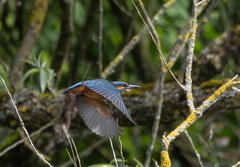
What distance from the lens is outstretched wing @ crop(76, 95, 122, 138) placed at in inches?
128

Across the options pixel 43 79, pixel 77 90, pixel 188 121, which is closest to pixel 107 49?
pixel 43 79

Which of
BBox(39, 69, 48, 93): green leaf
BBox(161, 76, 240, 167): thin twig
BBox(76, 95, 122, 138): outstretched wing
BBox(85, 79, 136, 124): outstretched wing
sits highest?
BBox(161, 76, 240, 167): thin twig

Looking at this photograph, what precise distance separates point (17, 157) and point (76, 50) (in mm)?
1253

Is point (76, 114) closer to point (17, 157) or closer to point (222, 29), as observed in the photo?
point (17, 157)

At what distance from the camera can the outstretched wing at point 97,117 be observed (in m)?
3.24

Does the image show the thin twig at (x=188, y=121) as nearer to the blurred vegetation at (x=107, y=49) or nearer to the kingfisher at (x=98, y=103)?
the kingfisher at (x=98, y=103)

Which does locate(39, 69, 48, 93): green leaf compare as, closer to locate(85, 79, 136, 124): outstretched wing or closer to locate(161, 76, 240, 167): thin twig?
locate(85, 79, 136, 124): outstretched wing

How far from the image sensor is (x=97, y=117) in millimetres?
3480

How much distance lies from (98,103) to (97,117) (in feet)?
0.59

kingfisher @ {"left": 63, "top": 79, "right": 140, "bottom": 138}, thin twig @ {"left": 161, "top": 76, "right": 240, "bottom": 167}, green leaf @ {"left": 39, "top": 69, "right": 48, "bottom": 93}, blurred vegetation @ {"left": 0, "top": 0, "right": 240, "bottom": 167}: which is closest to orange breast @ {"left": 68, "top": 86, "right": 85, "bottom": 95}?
kingfisher @ {"left": 63, "top": 79, "right": 140, "bottom": 138}

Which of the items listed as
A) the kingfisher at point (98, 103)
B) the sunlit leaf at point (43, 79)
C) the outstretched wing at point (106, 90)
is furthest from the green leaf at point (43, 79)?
the outstretched wing at point (106, 90)

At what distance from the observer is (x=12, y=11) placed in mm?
5066

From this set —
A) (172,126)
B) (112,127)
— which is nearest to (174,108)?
(112,127)

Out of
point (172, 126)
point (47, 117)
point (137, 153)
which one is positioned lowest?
point (137, 153)
